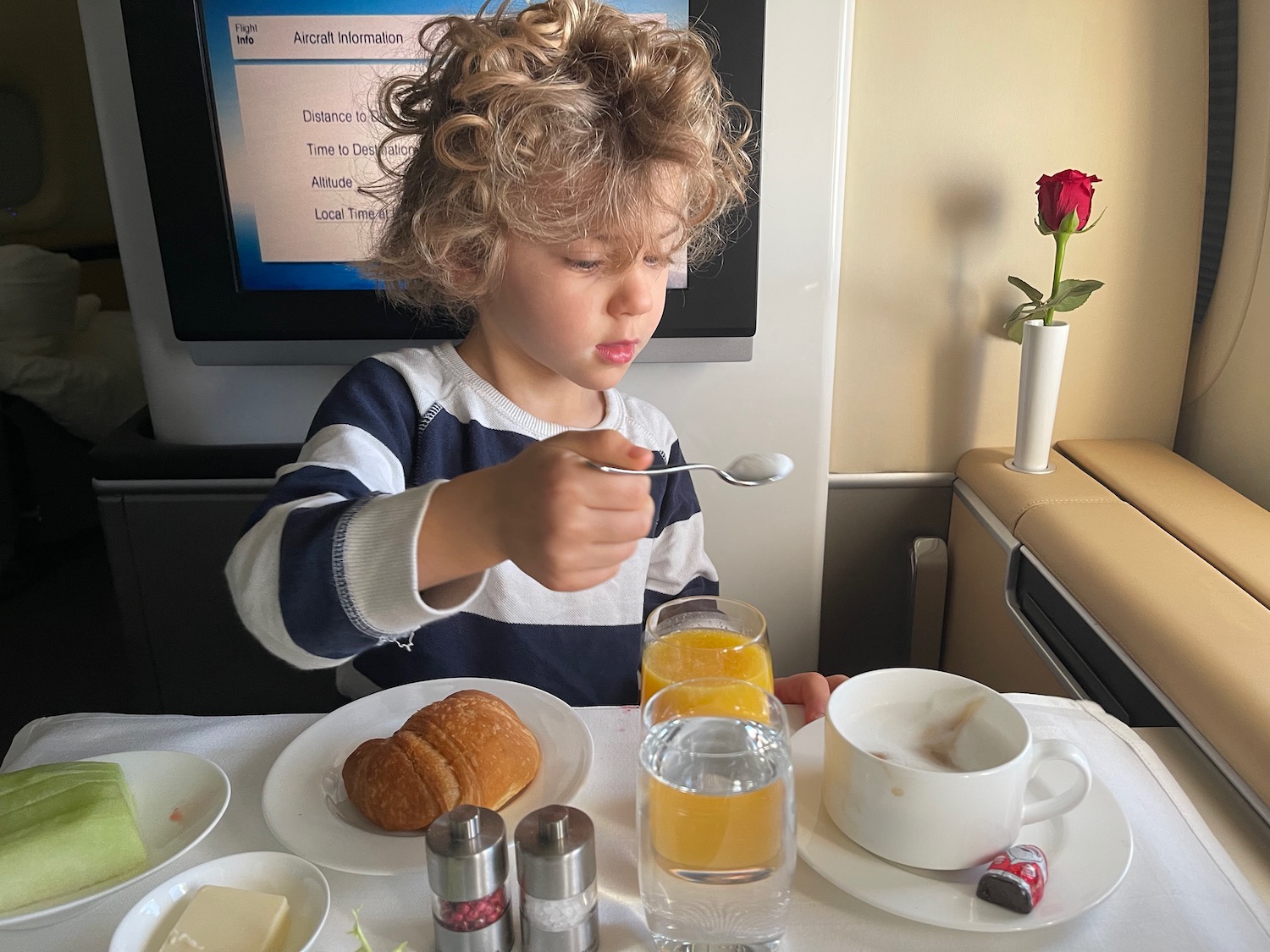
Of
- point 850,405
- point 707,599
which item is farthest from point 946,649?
point 707,599

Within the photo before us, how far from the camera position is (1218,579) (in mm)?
972

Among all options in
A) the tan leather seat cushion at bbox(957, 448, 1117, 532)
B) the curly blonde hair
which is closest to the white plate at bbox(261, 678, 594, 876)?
the curly blonde hair

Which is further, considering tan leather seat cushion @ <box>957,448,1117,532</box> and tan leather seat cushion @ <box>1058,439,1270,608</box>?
tan leather seat cushion @ <box>957,448,1117,532</box>

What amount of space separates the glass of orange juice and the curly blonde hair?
354mm

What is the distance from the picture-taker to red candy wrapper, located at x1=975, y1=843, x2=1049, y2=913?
0.57 meters

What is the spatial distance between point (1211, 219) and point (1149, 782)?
3.22ft

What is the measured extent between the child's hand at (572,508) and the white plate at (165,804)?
0.95ft

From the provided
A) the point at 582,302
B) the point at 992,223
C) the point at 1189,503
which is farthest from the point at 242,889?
the point at 992,223

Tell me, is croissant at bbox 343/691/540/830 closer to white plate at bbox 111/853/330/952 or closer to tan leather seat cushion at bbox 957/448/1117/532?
white plate at bbox 111/853/330/952

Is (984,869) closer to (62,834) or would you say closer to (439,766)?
(439,766)

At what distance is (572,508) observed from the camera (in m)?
0.61

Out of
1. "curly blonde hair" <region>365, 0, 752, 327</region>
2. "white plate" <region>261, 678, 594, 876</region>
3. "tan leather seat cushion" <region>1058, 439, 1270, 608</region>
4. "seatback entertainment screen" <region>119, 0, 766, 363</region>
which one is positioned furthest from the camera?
"seatback entertainment screen" <region>119, 0, 766, 363</region>

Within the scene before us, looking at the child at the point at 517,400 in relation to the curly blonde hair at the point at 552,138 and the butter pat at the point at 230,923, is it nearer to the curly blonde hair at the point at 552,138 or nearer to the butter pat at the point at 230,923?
the curly blonde hair at the point at 552,138

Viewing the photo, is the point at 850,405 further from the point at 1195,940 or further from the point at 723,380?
the point at 1195,940
